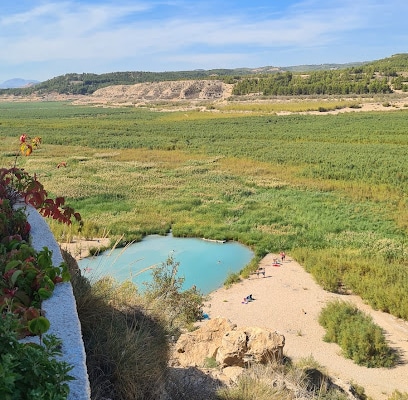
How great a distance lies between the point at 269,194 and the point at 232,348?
1912cm

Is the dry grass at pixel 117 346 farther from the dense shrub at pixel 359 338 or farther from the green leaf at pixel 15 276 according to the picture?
the dense shrub at pixel 359 338

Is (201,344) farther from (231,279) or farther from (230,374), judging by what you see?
(231,279)

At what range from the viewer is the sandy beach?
9.35 metres

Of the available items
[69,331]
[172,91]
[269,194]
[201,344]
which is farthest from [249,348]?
[172,91]

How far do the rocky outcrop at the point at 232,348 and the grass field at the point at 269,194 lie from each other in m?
5.73

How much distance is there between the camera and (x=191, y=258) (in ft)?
58.0

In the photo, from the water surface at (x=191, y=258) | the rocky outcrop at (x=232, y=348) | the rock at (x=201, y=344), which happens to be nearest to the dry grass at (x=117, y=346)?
the rocky outcrop at (x=232, y=348)

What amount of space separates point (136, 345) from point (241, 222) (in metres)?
17.1

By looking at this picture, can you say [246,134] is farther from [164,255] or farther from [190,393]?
[190,393]

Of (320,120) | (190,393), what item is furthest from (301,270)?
(320,120)

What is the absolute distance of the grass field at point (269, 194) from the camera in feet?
54.1

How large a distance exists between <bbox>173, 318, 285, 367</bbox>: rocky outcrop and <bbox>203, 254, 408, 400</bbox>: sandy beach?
5.74ft

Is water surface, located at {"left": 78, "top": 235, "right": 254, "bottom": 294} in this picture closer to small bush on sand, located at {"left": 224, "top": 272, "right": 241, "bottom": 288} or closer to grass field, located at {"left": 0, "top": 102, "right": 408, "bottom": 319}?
small bush on sand, located at {"left": 224, "top": 272, "right": 241, "bottom": 288}

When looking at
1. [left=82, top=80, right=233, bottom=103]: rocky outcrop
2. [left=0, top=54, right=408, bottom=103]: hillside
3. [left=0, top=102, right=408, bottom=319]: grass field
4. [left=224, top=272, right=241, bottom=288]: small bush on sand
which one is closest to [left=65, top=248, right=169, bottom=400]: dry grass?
[left=0, top=102, right=408, bottom=319]: grass field
